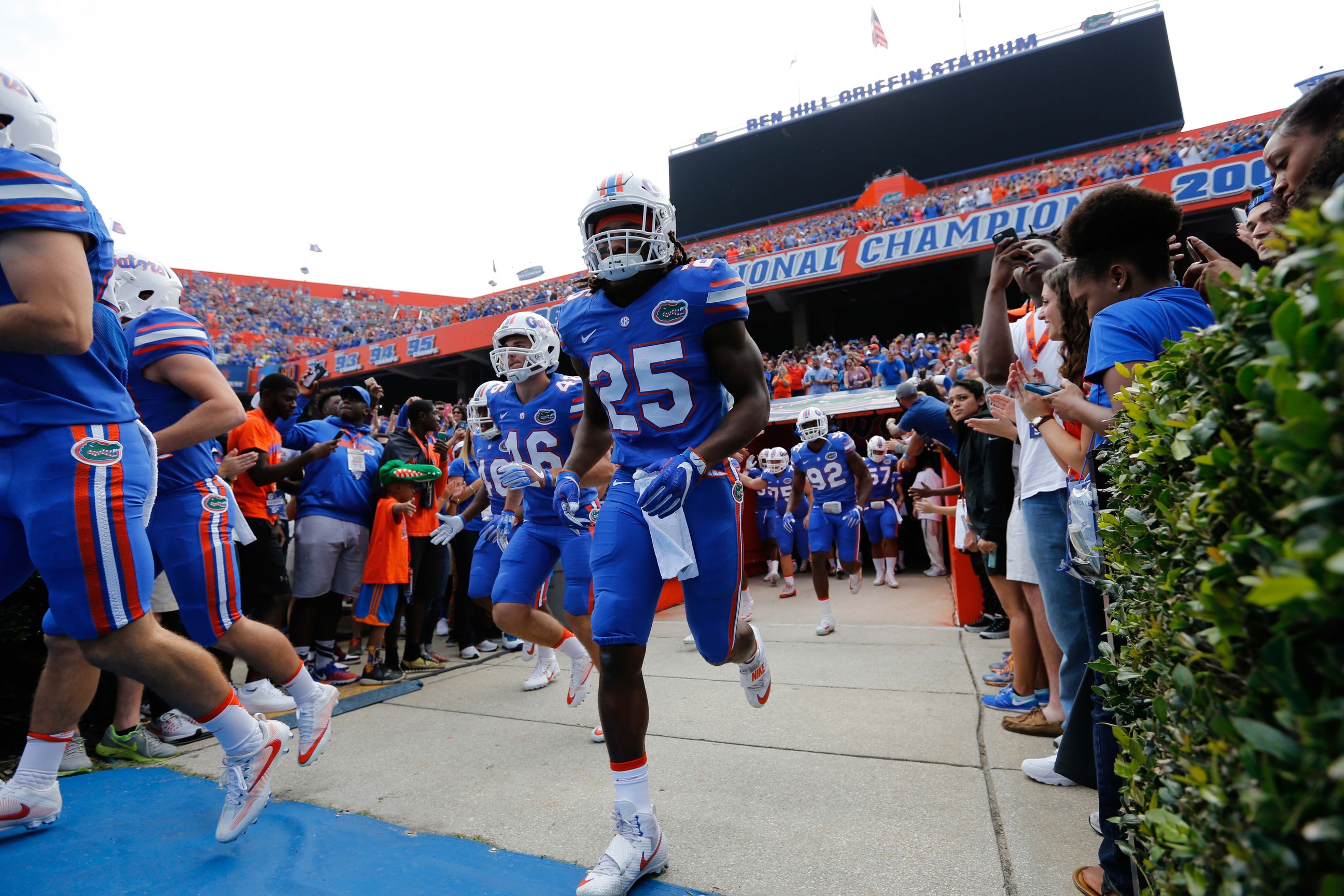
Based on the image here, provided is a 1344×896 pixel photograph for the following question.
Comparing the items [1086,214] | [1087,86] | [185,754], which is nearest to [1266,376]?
[1086,214]

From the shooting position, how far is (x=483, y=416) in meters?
4.95

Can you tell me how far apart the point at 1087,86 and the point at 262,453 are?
33.3 meters

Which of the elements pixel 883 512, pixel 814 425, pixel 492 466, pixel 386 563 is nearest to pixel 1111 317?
pixel 492 466

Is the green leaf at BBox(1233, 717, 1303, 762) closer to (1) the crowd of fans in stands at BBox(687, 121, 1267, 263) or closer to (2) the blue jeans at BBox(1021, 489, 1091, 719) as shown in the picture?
(2) the blue jeans at BBox(1021, 489, 1091, 719)

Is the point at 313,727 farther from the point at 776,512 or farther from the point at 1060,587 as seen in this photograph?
the point at 776,512

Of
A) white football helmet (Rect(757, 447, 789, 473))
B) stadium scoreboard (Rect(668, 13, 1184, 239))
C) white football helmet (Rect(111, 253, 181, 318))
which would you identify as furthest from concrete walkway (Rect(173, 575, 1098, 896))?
stadium scoreboard (Rect(668, 13, 1184, 239))

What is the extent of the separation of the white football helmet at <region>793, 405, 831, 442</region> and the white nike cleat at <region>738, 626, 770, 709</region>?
5258 mm

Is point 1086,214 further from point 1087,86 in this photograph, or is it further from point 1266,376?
point 1087,86

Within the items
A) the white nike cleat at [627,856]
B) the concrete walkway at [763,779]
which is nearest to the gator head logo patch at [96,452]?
the concrete walkway at [763,779]

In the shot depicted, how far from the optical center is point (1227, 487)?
0.90 m

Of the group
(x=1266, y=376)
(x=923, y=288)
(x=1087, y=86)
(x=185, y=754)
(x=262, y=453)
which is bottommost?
(x=185, y=754)

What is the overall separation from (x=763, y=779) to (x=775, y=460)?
7.39 metres

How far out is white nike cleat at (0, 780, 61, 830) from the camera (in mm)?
2486

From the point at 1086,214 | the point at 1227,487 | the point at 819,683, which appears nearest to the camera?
the point at 1227,487
